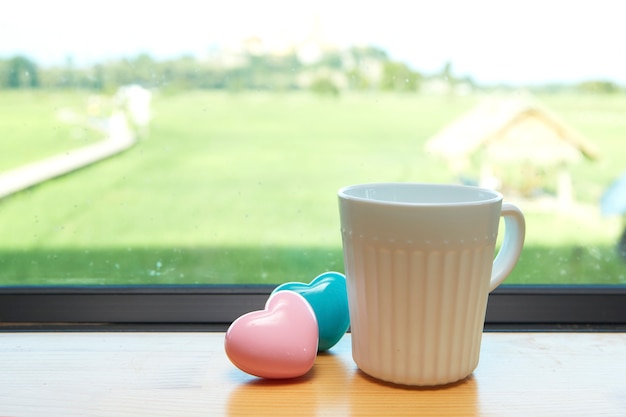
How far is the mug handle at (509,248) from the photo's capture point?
0.49m

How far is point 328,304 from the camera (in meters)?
0.51

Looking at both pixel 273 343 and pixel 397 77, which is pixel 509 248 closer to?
pixel 273 343

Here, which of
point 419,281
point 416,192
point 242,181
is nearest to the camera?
point 419,281

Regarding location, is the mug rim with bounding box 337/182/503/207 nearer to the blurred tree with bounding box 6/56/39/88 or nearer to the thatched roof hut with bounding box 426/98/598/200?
the blurred tree with bounding box 6/56/39/88

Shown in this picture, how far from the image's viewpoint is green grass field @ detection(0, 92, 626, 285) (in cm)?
116

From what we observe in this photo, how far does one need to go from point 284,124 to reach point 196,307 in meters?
1.68

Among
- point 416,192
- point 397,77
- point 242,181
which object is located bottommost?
point 242,181

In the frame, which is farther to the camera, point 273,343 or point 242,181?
point 242,181

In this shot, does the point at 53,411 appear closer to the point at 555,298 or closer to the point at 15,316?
the point at 15,316

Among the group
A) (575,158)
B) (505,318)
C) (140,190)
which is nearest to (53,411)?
(505,318)

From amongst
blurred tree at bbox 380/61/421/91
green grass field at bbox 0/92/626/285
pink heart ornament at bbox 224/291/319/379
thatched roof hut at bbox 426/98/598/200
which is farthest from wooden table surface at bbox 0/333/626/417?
thatched roof hut at bbox 426/98/598/200

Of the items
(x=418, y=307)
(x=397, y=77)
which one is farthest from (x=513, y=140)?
(x=418, y=307)

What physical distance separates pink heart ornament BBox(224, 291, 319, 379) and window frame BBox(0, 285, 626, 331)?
0.15 m

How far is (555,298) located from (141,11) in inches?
49.2
